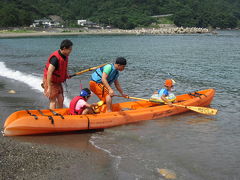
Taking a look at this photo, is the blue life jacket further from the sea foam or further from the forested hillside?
the forested hillside

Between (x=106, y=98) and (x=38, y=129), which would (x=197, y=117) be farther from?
(x=38, y=129)

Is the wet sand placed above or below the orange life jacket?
below

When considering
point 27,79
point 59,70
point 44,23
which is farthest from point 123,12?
point 59,70

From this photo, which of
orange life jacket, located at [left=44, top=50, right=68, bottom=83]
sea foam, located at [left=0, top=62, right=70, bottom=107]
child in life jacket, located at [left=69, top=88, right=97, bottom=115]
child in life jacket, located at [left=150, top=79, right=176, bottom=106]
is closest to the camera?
orange life jacket, located at [left=44, top=50, right=68, bottom=83]

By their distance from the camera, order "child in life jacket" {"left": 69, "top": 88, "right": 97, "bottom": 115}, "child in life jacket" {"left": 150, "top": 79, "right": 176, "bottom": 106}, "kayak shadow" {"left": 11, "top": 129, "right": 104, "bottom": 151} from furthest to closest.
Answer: "child in life jacket" {"left": 150, "top": 79, "right": 176, "bottom": 106} → "child in life jacket" {"left": 69, "top": 88, "right": 97, "bottom": 115} → "kayak shadow" {"left": 11, "top": 129, "right": 104, "bottom": 151}

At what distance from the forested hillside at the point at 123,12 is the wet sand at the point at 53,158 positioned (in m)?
108

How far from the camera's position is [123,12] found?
159 m

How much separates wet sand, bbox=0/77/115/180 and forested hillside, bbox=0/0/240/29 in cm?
10828

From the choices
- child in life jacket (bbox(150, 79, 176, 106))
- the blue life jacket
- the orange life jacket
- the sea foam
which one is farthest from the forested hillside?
the orange life jacket

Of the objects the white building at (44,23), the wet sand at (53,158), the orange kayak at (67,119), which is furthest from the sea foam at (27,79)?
the white building at (44,23)

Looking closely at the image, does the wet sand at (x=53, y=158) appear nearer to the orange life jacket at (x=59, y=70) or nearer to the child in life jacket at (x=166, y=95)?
the orange life jacket at (x=59, y=70)

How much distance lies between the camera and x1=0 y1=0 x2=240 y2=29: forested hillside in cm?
12910

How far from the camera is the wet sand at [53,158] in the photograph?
5254 millimetres

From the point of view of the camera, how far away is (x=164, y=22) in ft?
496
